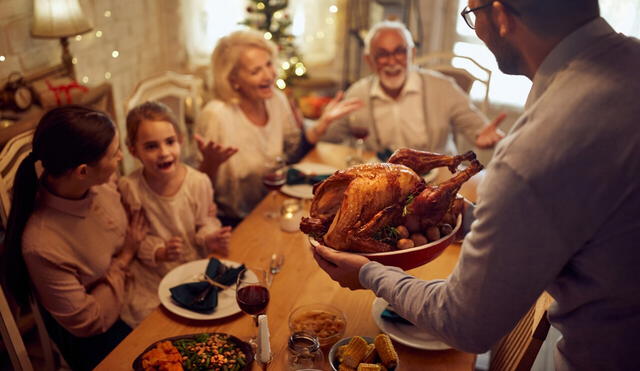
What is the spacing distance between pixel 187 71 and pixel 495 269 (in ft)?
12.4

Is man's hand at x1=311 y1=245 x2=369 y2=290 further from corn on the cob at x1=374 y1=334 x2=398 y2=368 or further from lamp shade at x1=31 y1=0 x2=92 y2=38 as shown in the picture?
lamp shade at x1=31 y1=0 x2=92 y2=38

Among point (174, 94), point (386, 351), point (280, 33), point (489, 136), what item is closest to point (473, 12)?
point (386, 351)

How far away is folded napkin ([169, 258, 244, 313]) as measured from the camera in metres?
1.49

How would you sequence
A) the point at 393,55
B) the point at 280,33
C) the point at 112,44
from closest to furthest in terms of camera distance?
1. the point at 393,55
2. the point at 112,44
3. the point at 280,33

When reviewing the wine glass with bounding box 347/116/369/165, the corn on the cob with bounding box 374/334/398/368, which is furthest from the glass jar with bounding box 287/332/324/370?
the wine glass with bounding box 347/116/369/165

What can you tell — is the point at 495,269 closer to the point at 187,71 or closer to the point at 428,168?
the point at 428,168

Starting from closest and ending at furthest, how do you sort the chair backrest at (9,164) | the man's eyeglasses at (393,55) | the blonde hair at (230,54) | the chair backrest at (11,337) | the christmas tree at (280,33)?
the chair backrest at (11,337)
the chair backrest at (9,164)
the blonde hair at (230,54)
the man's eyeglasses at (393,55)
the christmas tree at (280,33)

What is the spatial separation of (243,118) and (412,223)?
1514mm

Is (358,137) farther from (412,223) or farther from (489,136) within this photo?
(412,223)

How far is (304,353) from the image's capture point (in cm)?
126

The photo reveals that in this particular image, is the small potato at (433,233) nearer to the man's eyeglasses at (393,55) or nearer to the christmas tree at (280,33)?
the man's eyeglasses at (393,55)

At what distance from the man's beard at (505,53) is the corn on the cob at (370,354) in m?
0.68

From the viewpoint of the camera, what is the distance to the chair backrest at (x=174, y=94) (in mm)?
2592

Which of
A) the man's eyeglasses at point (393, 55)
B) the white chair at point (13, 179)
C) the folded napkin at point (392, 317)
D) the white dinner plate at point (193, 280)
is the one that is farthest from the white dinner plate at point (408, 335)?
the man's eyeglasses at point (393, 55)
